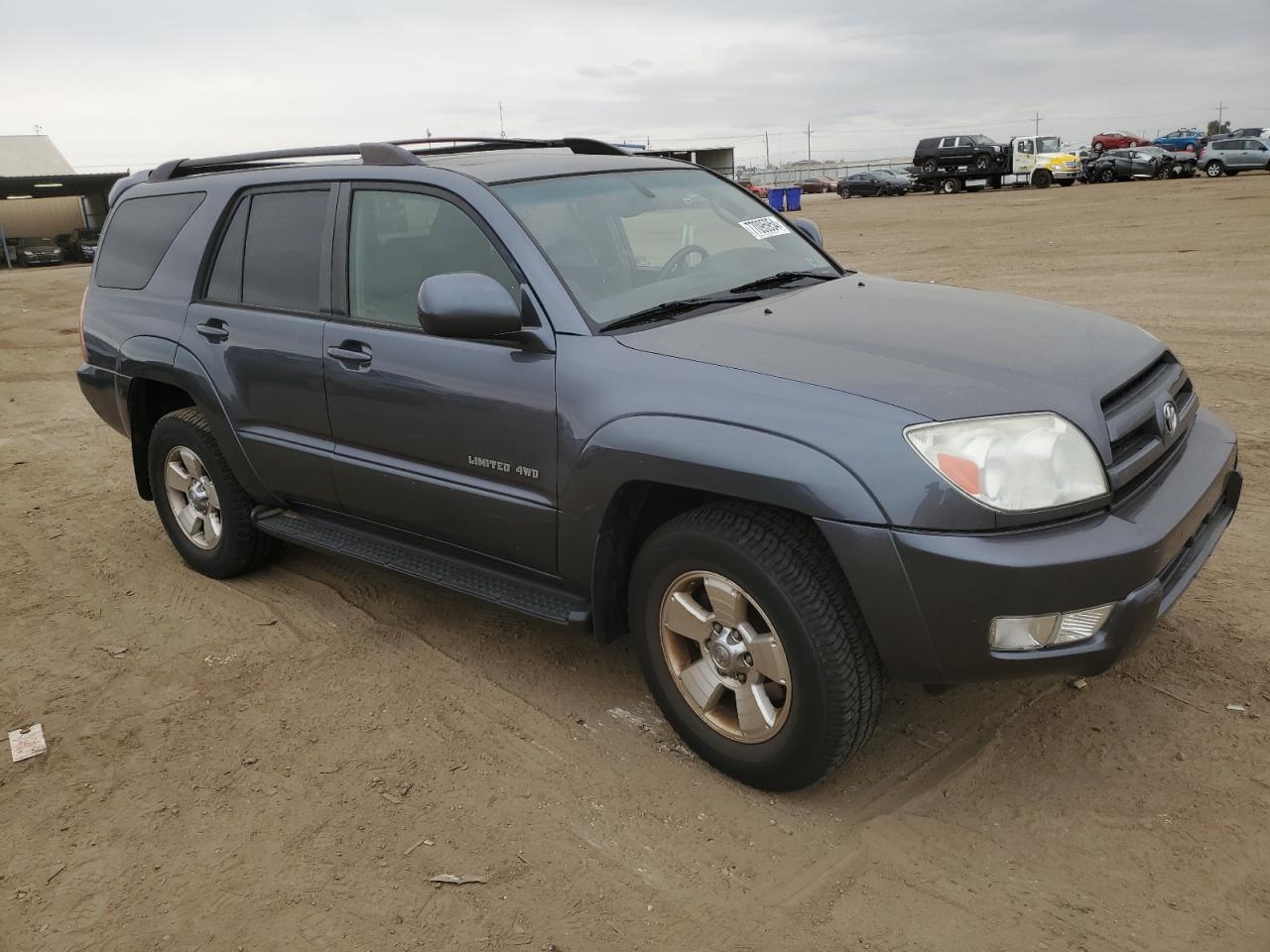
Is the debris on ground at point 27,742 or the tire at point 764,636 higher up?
the tire at point 764,636

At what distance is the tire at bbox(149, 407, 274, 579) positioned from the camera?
471 cm

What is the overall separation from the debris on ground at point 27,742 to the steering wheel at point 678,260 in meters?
2.70

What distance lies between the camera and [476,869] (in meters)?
2.84

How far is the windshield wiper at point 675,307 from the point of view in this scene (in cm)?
333

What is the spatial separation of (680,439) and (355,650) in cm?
196

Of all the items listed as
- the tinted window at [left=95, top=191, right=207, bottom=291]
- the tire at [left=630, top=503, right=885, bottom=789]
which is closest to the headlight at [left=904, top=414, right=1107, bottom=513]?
the tire at [left=630, top=503, right=885, bottom=789]

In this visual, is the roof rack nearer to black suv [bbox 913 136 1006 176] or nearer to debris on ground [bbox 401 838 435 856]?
debris on ground [bbox 401 838 435 856]

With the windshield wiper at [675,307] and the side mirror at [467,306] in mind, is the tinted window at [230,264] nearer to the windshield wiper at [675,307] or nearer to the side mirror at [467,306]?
the side mirror at [467,306]

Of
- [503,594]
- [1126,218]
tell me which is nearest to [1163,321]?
[503,594]

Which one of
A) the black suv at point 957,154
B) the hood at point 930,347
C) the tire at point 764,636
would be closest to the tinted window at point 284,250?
the hood at point 930,347

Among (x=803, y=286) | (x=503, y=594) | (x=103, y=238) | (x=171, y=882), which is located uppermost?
(x=103, y=238)

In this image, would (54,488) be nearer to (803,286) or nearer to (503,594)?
(503,594)

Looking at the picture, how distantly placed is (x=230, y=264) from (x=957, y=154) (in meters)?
39.3

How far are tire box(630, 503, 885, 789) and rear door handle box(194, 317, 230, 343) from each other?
229 centimetres
